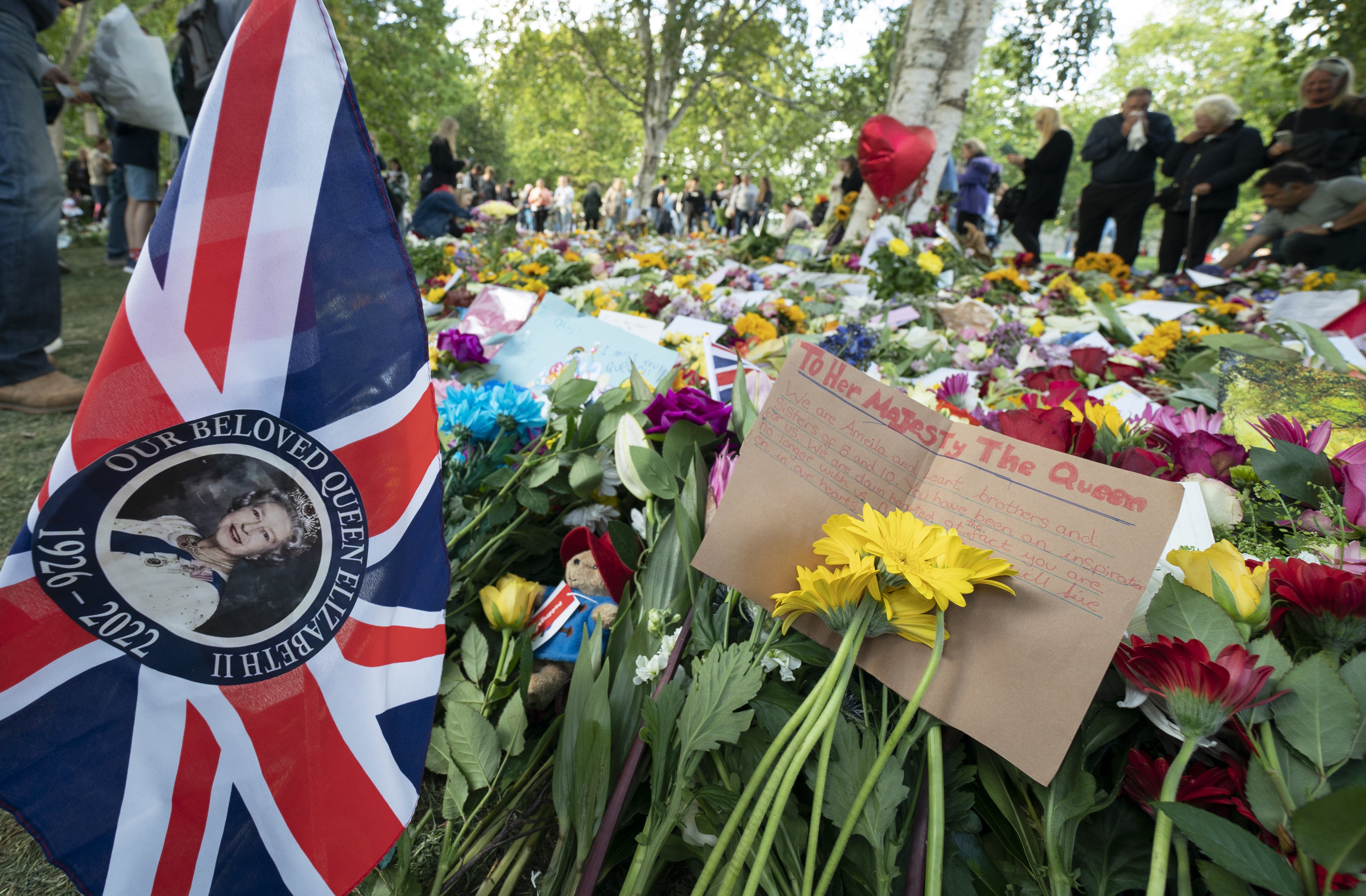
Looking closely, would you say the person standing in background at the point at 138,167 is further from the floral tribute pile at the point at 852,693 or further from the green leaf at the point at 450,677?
the green leaf at the point at 450,677

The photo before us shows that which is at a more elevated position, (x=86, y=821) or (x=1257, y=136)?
(x=1257, y=136)

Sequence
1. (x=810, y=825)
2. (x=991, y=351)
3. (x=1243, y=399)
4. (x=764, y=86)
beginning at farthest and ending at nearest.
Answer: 1. (x=764, y=86)
2. (x=991, y=351)
3. (x=1243, y=399)
4. (x=810, y=825)

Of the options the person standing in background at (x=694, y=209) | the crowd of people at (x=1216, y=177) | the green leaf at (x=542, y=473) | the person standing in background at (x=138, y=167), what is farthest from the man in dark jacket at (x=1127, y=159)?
the person standing in background at (x=694, y=209)

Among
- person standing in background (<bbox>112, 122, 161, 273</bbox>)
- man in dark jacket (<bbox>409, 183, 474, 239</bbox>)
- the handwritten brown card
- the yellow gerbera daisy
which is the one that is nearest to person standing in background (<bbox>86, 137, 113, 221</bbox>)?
man in dark jacket (<bbox>409, 183, 474, 239</bbox>)

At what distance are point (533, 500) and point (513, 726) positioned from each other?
342mm

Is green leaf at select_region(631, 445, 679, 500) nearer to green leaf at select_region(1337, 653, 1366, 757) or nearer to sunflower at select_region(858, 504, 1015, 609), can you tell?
sunflower at select_region(858, 504, 1015, 609)

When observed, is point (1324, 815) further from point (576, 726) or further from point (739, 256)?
point (739, 256)

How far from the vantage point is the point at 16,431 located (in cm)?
187

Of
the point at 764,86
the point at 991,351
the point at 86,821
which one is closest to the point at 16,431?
the point at 86,821

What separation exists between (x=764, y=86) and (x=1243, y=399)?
54.0 feet

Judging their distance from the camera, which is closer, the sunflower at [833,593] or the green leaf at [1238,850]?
the green leaf at [1238,850]

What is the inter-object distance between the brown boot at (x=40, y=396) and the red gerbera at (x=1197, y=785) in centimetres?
276

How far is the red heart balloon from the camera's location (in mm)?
4219

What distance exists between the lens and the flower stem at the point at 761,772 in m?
0.49
